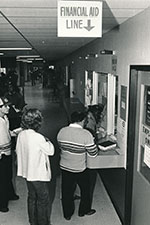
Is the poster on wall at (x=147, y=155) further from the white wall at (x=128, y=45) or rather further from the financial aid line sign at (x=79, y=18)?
the financial aid line sign at (x=79, y=18)

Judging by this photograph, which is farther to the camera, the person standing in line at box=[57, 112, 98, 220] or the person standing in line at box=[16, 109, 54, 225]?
the person standing in line at box=[57, 112, 98, 220]

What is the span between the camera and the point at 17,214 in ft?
13.9

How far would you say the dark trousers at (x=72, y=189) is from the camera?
3889 millimetres

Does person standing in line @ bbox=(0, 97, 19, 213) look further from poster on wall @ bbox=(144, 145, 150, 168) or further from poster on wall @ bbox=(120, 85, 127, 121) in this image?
poster on wall @ bbox=(144, 145, 150, 168)

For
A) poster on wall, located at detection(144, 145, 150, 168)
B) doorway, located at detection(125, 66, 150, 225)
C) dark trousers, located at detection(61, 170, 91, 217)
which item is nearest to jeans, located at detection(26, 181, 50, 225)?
dark trousers, located at detection(61, 170, 91, 217)

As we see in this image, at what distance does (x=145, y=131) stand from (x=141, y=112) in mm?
226

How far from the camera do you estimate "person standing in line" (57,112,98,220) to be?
12.1 feet

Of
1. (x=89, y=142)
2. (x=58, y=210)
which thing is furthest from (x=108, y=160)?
(x=58, y=210)

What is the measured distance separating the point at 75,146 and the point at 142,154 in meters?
0.80

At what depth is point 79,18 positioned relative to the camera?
2588 millimetres

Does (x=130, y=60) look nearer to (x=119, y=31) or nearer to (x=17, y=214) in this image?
(x=119, y=31)

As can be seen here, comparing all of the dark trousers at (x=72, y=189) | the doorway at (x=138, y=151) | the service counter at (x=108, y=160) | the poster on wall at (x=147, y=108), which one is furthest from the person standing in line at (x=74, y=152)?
the poster on wall at (x=147, y=108)

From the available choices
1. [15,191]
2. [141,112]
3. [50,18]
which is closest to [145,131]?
[141,112]

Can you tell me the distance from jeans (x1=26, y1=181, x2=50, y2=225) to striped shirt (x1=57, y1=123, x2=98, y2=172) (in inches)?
15.8
